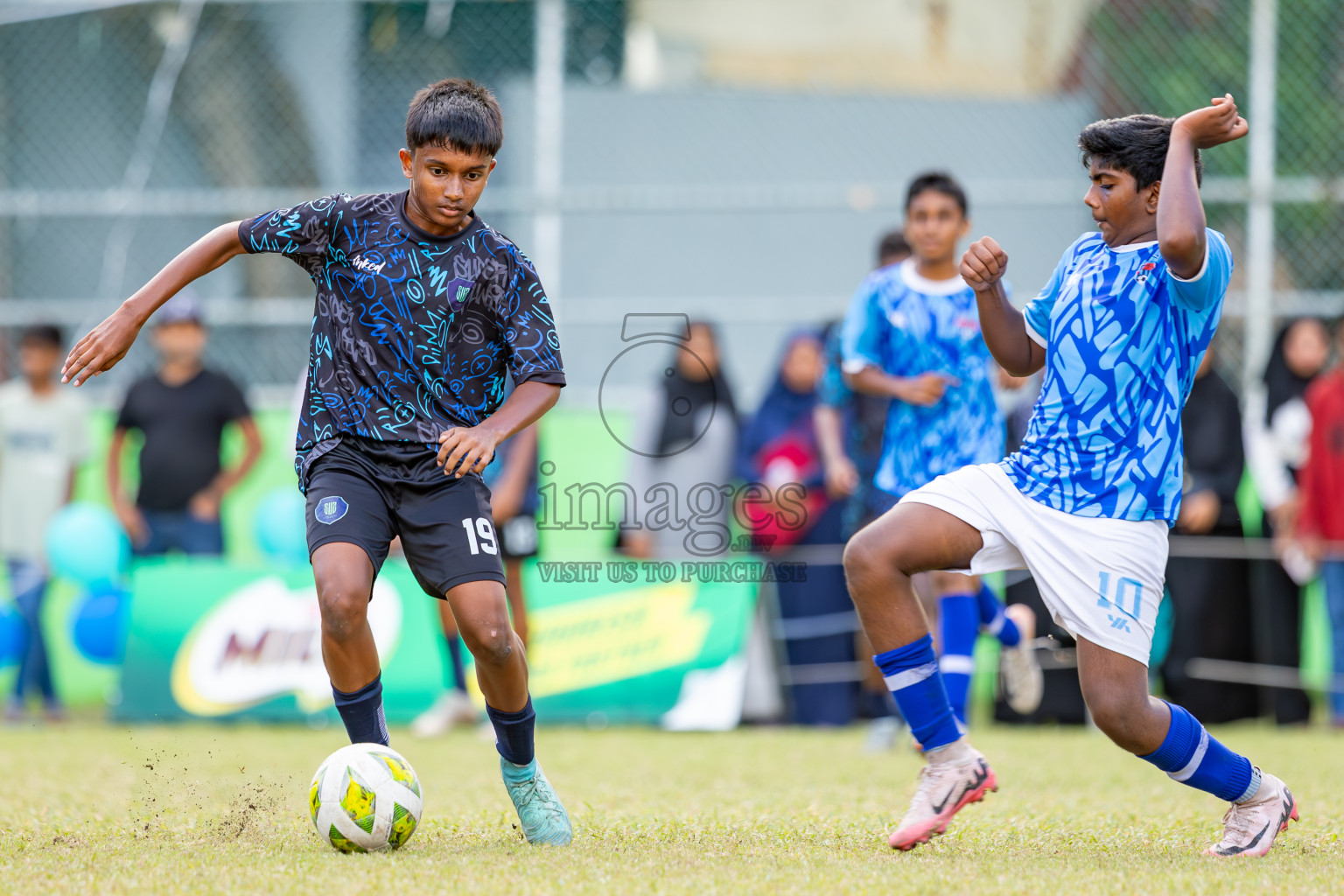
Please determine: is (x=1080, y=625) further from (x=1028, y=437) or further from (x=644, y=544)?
(x=644, y=544)

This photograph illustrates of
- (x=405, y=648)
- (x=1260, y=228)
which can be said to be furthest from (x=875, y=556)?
(x=1260, y=228)

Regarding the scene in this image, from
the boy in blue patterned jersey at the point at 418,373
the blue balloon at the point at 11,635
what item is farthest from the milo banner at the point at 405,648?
the boy in blue patterned jersey at the point at 418,373

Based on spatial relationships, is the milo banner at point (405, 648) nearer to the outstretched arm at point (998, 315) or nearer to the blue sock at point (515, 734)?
the blue sock at point (515, 734)

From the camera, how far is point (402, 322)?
4.14m

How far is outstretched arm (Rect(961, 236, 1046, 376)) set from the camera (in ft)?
13.1

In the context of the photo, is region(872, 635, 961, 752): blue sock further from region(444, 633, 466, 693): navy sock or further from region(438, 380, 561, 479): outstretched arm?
region(444, 633, 466, 693): navy sock

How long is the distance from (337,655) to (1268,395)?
7261mm

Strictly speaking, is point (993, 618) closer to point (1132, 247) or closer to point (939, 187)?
point (939, 187)

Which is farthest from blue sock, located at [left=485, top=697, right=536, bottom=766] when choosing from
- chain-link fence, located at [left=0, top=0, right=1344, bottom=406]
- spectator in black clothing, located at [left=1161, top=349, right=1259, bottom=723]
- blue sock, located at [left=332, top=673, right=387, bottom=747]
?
chain-link fence, located at [left=0, top=0, right=1344, bottom=406]

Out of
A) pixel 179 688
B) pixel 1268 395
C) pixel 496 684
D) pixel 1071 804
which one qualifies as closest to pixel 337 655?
pixel 496 684

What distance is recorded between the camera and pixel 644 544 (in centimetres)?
945

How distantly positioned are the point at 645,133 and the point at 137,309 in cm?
783

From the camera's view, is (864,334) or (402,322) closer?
(402,322)

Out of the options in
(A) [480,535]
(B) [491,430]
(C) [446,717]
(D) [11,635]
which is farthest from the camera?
(D) [11,635]
